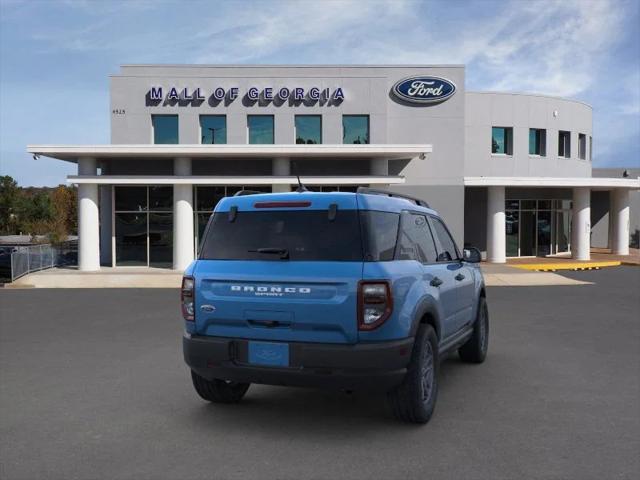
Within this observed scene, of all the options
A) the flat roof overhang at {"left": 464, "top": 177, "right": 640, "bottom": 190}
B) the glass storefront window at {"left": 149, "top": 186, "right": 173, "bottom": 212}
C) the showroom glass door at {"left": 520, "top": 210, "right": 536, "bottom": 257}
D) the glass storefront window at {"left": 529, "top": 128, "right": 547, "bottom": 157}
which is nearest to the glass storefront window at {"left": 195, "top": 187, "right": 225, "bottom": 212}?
the glass storefront window at {"left": 149, "top": 186, "right": 173, "bottom": 212}

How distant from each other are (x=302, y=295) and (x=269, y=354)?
22.1 inches

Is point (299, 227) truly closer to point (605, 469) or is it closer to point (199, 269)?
point (199, 269)

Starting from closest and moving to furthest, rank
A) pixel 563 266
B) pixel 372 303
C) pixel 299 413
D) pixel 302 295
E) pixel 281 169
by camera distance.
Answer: pixel 372 303 → pixel 302 295 → pixel 299 413 → pixel 281 169 → pixel 563 266

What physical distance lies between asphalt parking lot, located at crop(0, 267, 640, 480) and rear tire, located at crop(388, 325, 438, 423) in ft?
0.49

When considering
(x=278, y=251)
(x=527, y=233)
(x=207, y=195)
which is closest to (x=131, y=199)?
(x=207, y=195)

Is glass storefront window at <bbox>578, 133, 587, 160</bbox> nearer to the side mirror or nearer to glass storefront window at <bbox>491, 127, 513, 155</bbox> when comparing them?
glass storefront window at <bbox>491, 127, 513, 155</bbox>

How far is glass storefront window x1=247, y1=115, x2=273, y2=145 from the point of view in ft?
81.5

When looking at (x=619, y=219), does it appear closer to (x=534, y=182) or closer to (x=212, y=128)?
(x=534, y=182)

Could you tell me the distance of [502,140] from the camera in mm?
28281

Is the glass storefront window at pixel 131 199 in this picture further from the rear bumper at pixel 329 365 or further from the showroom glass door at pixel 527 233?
the rear bumper at pixel 329 365

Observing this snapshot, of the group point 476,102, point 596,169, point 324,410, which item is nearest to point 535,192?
point 476,102

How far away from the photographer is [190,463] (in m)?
4.30

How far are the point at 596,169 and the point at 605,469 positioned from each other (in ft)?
129

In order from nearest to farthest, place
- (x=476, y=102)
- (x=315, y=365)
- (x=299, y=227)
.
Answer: (x=315, y=365)
(x=299, y=227)
(x=476, y=102)
